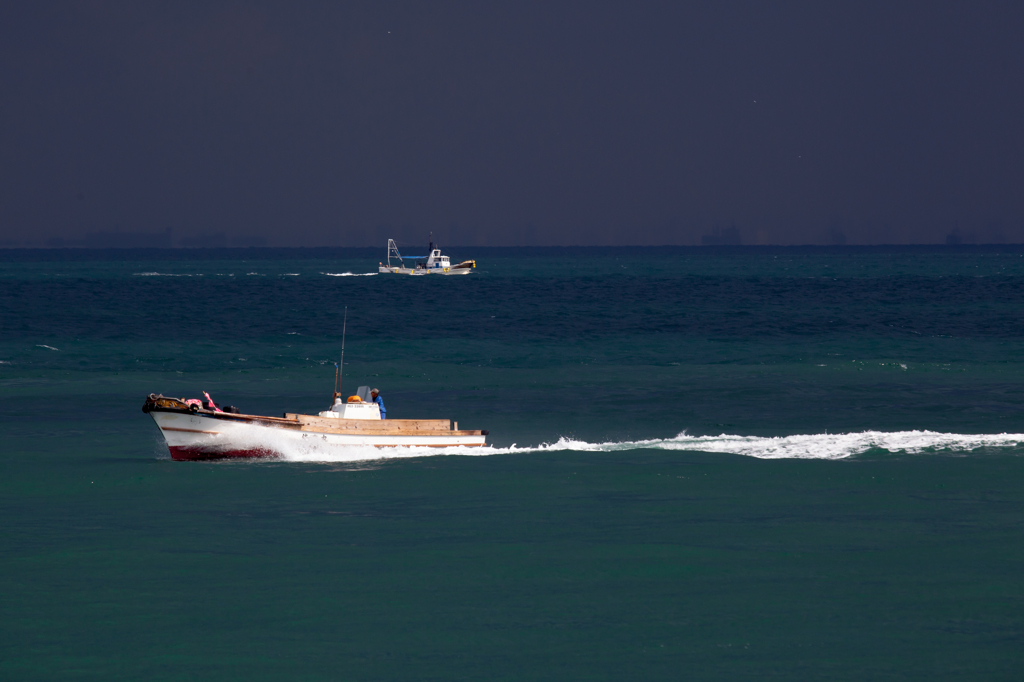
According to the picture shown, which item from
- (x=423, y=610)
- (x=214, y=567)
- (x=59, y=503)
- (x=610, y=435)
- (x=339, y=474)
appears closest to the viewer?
(x=423, y=610)

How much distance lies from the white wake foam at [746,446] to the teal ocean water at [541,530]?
0.50 feet

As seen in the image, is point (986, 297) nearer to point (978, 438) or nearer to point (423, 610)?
point (978, 438)

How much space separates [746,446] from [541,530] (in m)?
12.2

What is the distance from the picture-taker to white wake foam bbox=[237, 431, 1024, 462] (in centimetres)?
3036

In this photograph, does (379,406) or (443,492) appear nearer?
(443,492)

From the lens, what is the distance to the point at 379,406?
31.3m

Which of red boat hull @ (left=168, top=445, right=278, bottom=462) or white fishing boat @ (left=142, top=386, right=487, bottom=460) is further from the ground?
white fishing boat @ (left=142, top=386, right=487, bottom=460)

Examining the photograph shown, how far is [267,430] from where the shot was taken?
29906 millimetres

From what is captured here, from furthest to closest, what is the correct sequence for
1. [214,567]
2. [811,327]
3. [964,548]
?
1. [811,327]
2. [964,548]
3. [214,567]

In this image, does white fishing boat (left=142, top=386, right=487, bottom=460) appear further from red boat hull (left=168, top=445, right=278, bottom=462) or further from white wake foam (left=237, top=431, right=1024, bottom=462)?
white wake foam (left=237, top=431, right=1024, bottom=462)

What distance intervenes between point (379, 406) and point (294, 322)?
56.7 metres

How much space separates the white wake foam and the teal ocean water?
0.15 m

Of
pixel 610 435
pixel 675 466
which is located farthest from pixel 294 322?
pixel 675 466

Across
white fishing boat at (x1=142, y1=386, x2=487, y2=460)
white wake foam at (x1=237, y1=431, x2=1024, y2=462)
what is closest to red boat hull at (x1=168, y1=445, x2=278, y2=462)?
white fishing boat at (x1=142, y1=386, x2=487, y2=460)
